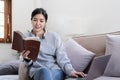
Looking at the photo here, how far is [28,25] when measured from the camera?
3.93 m

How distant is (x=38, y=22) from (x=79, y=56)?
0.53m

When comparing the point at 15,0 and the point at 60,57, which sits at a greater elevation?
the point at 15,0

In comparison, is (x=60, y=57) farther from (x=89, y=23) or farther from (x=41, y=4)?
(x=41, y=4)

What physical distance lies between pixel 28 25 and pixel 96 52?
6.11 feet

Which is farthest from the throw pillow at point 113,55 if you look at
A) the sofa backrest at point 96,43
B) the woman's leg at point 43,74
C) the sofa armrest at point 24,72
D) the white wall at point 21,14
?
the white wall at point 21,14

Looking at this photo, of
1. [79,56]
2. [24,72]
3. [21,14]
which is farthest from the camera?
[21,14]

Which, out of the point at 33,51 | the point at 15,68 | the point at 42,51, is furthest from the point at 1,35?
the point at 33,51

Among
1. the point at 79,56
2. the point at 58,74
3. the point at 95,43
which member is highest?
the point at 95,43

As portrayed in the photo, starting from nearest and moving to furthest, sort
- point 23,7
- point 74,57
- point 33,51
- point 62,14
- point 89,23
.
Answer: point 33,51 < point 74,57 < point 89,23 < point 62,14 < point 23,7

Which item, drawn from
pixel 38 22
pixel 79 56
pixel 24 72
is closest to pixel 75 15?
pixel 79 56

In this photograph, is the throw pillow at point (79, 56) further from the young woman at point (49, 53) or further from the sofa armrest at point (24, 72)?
the sofa armrest at point (24, 72)

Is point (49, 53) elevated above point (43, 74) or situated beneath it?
elevated above

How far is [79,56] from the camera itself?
231cm

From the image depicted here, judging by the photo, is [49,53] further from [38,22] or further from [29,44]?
[29,44]
